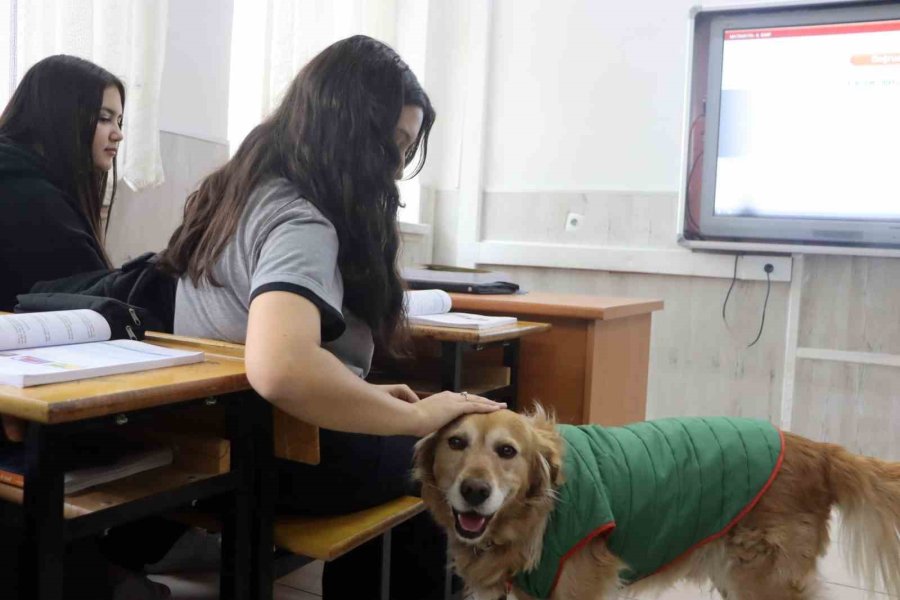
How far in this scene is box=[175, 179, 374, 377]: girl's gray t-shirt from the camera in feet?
3.54

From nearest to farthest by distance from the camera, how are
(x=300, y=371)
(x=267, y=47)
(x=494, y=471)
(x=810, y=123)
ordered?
(x=300, y=371)
(x=494, y=471)
(x=267, y=47)
(x=810, y=123)

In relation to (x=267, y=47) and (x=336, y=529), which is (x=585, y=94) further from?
(x=336, y=529)

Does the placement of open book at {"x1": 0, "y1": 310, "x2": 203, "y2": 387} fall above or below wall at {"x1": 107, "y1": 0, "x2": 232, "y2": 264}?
below

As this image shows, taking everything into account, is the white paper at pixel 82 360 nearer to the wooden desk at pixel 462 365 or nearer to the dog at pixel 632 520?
the dog at pixel 632 520

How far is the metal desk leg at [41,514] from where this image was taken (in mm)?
896

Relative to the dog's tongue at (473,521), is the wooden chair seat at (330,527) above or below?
below

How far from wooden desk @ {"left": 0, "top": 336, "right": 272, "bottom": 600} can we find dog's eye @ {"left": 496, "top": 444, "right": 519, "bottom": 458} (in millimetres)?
391

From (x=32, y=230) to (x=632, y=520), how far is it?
1.40m

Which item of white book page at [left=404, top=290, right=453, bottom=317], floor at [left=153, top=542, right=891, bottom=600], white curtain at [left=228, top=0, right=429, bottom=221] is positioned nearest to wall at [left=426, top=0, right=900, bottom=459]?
white curtain at [left=228, top=0, right=429, bottom=221]

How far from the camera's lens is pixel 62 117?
1.79 meters

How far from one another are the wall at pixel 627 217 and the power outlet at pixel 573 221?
3 centimetres

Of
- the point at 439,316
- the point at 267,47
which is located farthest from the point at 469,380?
the point at 267,47

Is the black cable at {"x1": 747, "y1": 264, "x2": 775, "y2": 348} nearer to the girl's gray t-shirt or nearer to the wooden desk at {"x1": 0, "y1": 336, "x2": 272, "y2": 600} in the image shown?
the girl's gray t-shirt

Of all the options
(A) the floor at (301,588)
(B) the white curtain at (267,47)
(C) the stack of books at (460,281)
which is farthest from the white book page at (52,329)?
(B) the white curtain at (267,47)
